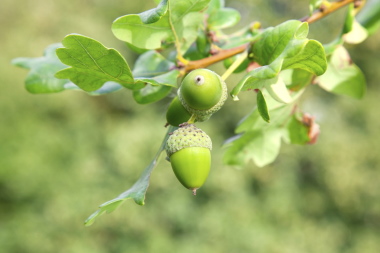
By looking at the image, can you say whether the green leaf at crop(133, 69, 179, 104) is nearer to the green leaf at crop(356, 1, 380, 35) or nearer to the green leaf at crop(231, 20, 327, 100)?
the green leaf at crop(231, 20, 327, 100)

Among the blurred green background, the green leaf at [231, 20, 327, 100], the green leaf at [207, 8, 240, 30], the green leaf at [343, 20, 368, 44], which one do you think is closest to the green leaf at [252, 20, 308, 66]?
the green leaf at [231, 20, 327, 100]

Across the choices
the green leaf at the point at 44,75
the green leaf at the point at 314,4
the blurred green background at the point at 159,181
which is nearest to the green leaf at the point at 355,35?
the green leaf at the point at 314,4

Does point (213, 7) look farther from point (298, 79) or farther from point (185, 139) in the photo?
point (185, 139)

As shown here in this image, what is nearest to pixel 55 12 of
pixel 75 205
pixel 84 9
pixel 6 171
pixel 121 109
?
pixel 84 9

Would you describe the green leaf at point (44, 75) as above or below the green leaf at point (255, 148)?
above

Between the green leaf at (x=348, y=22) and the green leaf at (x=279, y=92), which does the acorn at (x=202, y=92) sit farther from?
the green leaf at (x=348, y=22)

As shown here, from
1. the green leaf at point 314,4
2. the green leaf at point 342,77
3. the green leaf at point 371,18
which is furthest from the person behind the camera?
the green leaf at point 371,18
